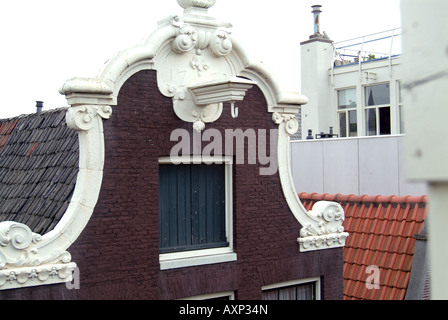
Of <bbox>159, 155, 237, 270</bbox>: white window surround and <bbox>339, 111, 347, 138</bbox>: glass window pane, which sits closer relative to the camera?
<bbox>159, 155, 237, 270</bbox>: white window surround

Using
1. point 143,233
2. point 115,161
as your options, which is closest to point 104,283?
point 143,233

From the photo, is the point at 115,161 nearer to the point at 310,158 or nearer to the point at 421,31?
the point at 421,31

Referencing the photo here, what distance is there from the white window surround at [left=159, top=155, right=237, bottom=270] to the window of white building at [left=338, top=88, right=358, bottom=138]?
15482 mm

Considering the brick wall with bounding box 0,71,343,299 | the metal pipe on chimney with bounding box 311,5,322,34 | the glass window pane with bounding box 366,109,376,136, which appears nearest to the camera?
the brick wall with bounding box 0,71,343,299

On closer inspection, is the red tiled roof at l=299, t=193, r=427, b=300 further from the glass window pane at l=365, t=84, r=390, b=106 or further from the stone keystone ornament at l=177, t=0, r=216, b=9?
the glass window pane at l=365, t=84, r=390, b=106

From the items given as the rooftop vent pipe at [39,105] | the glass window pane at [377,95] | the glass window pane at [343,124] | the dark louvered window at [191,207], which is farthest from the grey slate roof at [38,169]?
the glass window pane at [343,124]

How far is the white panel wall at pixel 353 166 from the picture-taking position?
1273 centimetres

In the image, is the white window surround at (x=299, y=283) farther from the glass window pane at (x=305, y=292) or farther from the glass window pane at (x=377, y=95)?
the glass window pane at (x=377, y=95)

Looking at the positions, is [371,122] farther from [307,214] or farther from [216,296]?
[216,296]

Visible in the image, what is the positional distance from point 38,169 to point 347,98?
17.1 meters

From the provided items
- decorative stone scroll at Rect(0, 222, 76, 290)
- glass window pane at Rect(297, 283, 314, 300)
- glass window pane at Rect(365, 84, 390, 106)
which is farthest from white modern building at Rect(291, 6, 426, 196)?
decorative stone scroll at Rect(0, 222, 76, 290)

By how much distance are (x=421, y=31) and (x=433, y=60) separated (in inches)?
4.1

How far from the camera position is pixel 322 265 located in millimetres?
9688

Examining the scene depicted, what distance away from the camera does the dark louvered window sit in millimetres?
8094
